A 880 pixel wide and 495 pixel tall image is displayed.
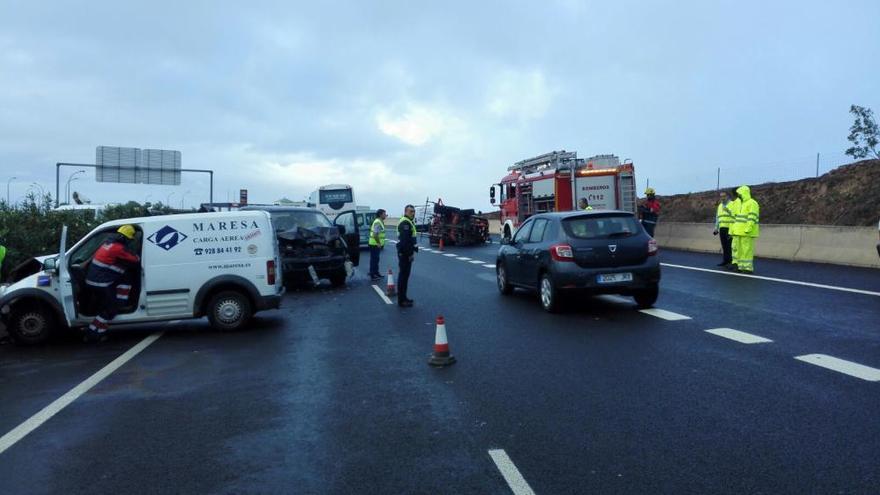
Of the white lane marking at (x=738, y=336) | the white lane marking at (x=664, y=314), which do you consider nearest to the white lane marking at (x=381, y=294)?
the white lane marking at (x=664, y=314)

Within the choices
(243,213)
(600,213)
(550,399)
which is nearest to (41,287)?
(243,213)

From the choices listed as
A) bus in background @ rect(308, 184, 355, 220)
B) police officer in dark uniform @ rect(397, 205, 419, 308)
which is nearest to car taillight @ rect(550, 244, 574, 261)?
police officer in dark uniform @ rect(397, 205, 419, 308)

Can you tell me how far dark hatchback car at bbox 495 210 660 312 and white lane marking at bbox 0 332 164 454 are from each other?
581 centimetres

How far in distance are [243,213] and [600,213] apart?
533 cm

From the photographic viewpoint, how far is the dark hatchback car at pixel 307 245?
15.1 meters

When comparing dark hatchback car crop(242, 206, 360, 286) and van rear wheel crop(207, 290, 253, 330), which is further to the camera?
dark hatchback car crop(242, 206, 360, 286)

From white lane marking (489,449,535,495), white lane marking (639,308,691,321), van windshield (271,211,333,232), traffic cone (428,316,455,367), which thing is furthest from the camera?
van windshield (271,211,333,232)

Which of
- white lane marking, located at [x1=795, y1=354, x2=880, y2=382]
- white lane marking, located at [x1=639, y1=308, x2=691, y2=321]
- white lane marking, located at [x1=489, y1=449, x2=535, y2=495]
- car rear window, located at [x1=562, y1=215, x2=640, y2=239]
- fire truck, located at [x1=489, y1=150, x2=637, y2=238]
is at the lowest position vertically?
white lane marking, located at [x1=489, y1=449, x2=535, y2=495]

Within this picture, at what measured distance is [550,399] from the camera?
19.4 ft

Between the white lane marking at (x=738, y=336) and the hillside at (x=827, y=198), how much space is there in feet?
71.9

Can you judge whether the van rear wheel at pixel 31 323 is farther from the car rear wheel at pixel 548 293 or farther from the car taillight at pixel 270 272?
the car rear wheel at pixel 548 293

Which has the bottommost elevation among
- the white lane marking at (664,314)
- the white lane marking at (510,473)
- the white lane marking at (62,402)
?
the white lane marking at (62,402)

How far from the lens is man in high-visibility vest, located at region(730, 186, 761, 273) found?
15125mm

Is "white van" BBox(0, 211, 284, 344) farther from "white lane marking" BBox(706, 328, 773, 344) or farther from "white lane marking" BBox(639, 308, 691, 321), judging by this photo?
"white lane marking" BBox(706, 328, 773, 344)
